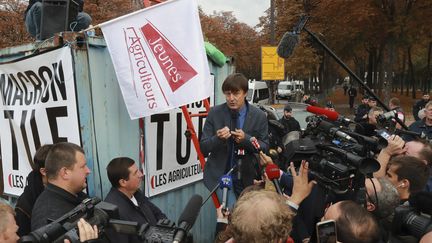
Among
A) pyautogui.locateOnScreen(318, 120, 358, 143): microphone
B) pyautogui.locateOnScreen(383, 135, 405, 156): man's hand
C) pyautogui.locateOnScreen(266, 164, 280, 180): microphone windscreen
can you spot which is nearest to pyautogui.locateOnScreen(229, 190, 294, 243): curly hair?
pyautogui.locateOnScreen(266, 164, 280, 180): microphone windscreen

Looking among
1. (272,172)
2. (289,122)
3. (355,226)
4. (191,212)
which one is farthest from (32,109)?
(289,122)

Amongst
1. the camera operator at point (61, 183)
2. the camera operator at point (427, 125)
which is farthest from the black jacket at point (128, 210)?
the camera operator at point (427, 125)

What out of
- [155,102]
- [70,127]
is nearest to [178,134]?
[155,102]

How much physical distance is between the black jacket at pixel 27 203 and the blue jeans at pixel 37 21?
136cm

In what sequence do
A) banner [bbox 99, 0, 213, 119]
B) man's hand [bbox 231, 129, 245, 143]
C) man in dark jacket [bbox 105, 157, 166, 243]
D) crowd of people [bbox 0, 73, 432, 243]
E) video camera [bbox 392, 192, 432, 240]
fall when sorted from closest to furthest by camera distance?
1. crowd of people [bbox 0, 73, 432, 243]
2. video camera [bbox 392, 192, 432, 240]
3. man in dark jacket [bbox 105, 157, 166, 243]
4. man's hand [bbox 231, 129, 245, 143]
5. banner [bbox 99, 0, 213, 119]

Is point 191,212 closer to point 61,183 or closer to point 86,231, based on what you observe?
point 86,231

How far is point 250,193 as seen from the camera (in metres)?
1.95

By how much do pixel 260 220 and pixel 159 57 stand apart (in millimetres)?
2037

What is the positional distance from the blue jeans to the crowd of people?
136cm

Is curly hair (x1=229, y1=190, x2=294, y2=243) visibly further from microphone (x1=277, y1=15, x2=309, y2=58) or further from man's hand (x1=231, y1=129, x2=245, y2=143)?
microphone (x1=277, y1=15, x2=309, y2=58)

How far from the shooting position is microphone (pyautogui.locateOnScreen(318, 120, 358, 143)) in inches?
114

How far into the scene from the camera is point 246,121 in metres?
3.63

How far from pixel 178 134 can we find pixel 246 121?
3.05 feet

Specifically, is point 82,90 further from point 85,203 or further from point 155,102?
point 85,203
